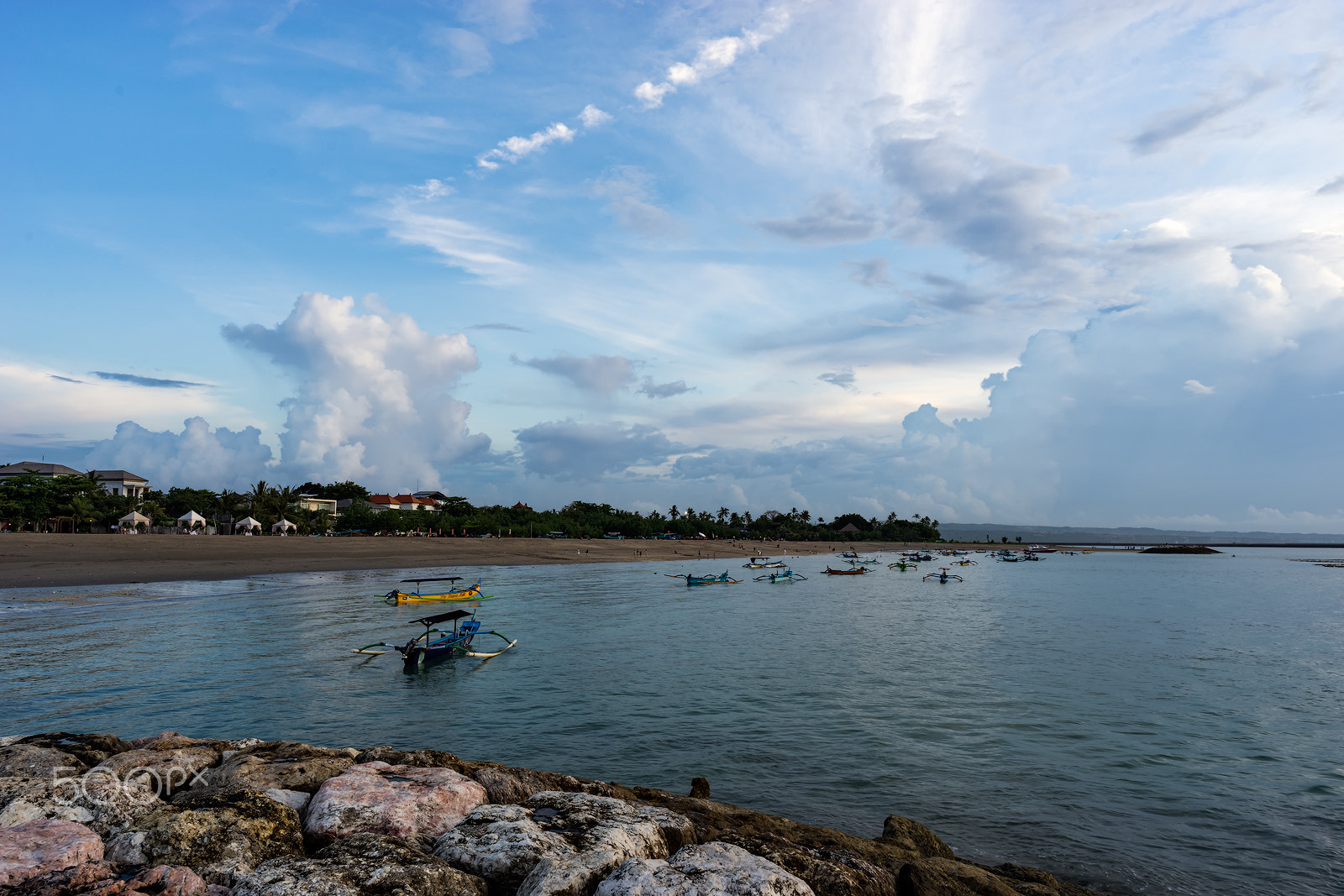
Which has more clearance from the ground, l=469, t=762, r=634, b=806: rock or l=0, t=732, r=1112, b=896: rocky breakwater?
l=0, t=732, r=1112, b=896: rocky breakwater

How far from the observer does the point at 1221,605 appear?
52.8 m

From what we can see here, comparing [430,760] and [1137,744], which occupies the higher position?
[430,760]

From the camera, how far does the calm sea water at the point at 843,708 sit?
1281cm

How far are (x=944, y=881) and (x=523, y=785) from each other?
5.96 meters

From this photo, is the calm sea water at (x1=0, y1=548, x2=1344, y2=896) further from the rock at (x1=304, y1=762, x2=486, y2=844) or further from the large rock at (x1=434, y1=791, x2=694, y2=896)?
the rock at (x1=304, y1=762, x2=486, y2=844)

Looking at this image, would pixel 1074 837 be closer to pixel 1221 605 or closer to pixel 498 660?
pixel 498 660

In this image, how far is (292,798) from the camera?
8.88 metres

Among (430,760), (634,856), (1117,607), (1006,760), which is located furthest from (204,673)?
(1117,607)

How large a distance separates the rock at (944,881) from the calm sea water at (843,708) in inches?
122

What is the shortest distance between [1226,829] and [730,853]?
11275 mm

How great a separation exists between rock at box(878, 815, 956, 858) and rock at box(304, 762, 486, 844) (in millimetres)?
5995

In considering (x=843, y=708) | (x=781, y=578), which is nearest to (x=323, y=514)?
(x=781, y=578)

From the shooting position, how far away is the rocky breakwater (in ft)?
21.9
